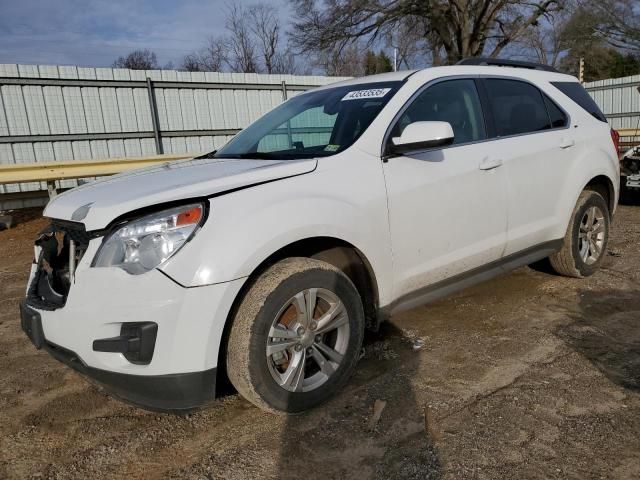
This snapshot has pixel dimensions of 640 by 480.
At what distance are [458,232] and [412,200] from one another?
472mm

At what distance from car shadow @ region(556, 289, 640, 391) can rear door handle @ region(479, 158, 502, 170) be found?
3.97 ft

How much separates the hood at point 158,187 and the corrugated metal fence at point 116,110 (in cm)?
794

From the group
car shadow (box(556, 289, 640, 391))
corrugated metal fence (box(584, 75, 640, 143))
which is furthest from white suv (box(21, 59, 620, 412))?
corrugated metal fence (box(584, 75, 640, 143))

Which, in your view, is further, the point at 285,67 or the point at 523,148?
the point at 285,67

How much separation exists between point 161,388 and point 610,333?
2891mm

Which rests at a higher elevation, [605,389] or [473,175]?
[473,175]

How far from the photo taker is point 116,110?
34.8 feet

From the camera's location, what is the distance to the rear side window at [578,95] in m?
4.46

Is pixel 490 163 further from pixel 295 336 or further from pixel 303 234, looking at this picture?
pixel 295 336

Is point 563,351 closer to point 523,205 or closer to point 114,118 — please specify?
point 523,205

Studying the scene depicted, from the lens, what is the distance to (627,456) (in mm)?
2254

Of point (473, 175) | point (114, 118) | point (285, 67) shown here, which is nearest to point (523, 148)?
point (473, 175)

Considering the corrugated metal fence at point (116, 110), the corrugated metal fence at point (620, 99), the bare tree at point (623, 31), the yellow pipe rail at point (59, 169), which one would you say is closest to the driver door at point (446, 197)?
the yellow pipe rail at point (59, 169)

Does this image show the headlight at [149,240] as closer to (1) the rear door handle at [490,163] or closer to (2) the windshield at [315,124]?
(2) the windshield at [315,124]
